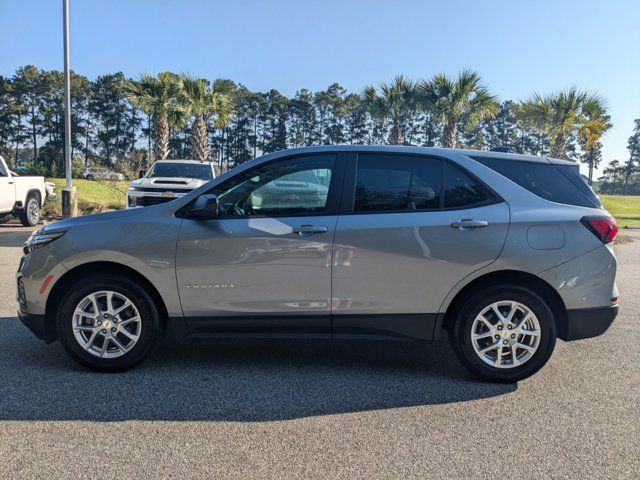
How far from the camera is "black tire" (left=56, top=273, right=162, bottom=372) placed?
3.96 meters

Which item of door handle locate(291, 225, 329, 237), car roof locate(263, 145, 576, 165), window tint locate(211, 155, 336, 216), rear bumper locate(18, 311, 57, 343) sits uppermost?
car roof locate(263, 145, 576, 165)

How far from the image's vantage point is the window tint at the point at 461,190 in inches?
157

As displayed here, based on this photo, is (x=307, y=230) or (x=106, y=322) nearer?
(x=307, y=230)

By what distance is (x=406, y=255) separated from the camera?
387 centimetres

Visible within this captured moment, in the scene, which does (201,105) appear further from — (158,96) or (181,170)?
(181,170)

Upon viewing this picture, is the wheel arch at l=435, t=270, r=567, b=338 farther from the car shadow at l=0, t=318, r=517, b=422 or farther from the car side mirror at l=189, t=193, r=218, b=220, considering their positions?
the car side mirror at l=189, t=193, r=218, b=220

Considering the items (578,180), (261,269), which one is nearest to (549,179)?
(578,180)

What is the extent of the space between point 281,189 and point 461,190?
1.45 m

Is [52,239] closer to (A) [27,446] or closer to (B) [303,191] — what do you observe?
(A) [27,446]

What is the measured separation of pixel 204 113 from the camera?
81.8ft

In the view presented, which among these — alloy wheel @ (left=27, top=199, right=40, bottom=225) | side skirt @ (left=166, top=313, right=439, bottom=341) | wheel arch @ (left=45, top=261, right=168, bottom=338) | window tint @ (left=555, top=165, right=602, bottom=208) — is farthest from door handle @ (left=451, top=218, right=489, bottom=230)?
alloy wheel @ (left=27, top=199, right=40, bottom=225)

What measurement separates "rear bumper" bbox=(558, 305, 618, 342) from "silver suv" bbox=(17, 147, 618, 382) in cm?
1

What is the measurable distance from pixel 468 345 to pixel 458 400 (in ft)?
1.50

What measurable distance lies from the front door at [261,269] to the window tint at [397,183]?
0.86 feet
